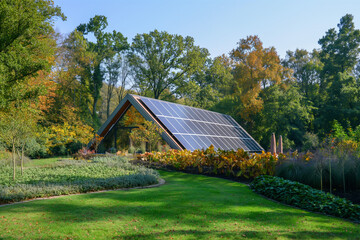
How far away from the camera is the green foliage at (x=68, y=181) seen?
788 centimetres

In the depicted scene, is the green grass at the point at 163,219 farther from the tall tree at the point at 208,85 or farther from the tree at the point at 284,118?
the tall tree at the point at 208,85

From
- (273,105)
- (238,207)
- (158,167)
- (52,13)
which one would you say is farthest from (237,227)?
(273,105)

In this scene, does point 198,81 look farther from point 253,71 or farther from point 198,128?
point 198,128

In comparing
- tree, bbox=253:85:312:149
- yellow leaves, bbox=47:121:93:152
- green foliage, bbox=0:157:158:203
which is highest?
tree, bbox=253:85:312:149

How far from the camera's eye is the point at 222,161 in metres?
12.9

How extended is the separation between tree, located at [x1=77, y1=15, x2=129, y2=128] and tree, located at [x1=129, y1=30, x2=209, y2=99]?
2503 mm

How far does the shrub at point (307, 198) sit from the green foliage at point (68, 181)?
12.7 ft

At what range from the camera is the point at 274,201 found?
323 inches

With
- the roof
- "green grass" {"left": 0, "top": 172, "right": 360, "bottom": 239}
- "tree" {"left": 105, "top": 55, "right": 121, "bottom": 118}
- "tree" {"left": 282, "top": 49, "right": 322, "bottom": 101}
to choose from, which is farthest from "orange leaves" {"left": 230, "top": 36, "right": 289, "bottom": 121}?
"green grass" {"left": 0, "top": 172, "right": 360, "bottom": 239}

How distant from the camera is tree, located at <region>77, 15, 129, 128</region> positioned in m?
36.3

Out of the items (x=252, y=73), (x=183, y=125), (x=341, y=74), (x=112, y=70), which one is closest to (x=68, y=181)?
(x=183, y=125)

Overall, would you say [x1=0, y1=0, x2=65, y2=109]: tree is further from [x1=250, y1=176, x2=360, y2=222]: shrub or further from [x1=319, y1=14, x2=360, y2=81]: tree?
[x1=319, y1=14, x2=360, y2=81]: tree

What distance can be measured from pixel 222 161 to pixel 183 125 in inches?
239

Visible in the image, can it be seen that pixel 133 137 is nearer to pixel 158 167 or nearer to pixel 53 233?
pixel 158 167
